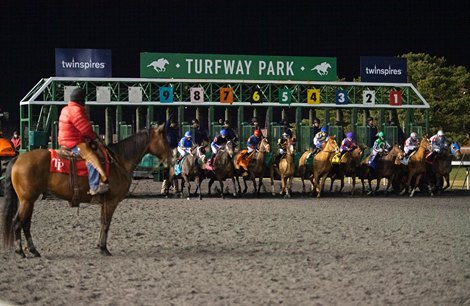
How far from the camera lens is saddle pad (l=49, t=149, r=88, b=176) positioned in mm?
9953

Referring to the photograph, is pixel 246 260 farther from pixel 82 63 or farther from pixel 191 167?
pixel 82 63

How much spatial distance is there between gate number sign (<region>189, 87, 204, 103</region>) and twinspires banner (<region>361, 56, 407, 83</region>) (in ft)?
20.5

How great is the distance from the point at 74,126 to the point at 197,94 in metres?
14.0

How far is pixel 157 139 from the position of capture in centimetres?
1084

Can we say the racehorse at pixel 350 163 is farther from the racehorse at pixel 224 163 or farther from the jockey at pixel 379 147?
the racehorse at pixel 224 163

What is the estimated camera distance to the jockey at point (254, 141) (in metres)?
22.1

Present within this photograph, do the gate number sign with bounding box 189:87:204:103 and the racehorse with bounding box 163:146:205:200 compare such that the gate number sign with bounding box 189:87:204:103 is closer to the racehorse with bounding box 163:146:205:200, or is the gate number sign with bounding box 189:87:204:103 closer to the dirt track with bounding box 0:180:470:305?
the racehorse with bounding box 163:146:205:200

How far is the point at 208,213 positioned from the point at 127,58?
33.0 meters

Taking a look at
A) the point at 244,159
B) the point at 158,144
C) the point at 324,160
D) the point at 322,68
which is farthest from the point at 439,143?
the point at 158,144

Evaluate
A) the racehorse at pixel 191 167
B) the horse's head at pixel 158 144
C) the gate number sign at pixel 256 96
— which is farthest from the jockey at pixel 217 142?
the horse's head at pixel 158 144

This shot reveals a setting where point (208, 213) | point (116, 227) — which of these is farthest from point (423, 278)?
point (208, 213)

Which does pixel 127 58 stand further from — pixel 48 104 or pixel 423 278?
pixel 423 278

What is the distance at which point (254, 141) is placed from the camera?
22.2 meters

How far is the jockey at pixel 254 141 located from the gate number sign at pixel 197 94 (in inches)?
97.9
